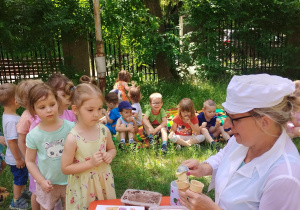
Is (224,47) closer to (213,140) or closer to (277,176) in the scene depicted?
(213,140)

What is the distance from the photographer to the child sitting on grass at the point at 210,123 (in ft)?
17.6

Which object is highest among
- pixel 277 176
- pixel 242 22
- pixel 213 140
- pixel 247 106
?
pixel 242 22

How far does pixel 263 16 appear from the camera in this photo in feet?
29.4

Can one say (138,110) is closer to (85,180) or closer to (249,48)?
(85,180)

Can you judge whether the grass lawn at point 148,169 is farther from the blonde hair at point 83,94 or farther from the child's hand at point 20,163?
the blonde hair at point 83,94

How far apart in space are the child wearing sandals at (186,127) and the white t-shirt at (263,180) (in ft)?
10.4

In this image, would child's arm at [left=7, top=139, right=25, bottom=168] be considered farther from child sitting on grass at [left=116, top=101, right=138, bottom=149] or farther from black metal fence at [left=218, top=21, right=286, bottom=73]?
black metal fence at [left=218, top=21, right=286, bottom=73]

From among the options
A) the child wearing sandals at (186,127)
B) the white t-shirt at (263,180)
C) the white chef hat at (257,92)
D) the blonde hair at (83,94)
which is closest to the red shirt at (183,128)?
the child wearing sandals at (186,127)

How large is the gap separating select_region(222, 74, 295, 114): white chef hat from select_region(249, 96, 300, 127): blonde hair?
0.03 meters

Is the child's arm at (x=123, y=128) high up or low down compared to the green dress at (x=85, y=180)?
down

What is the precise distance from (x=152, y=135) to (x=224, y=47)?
17.1ft

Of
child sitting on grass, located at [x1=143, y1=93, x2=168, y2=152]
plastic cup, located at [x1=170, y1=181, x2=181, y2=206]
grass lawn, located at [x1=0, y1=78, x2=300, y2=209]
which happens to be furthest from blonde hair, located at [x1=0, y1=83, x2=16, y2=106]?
child sitting on grass, located at [x1=143, y1=93, x2=168, y2=152]

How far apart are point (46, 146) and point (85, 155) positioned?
44cm

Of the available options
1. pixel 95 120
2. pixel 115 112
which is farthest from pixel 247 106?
pixel 115 112
